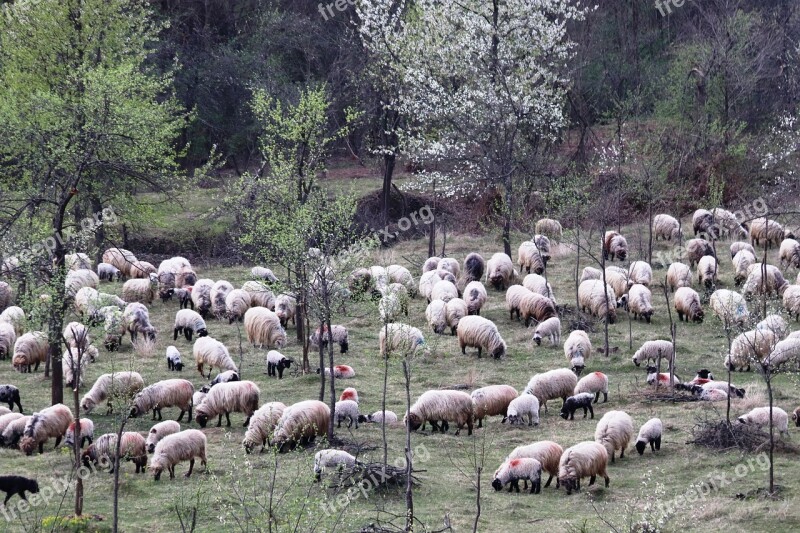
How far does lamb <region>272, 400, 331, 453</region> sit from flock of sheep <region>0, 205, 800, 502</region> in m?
0.03

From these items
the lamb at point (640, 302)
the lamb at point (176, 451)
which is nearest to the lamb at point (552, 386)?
the lamb at point (176, 451)

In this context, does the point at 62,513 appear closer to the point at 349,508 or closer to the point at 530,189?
the point at 349,508

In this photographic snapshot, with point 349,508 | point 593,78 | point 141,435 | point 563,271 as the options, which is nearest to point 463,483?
point 349,508

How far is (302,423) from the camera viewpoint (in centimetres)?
2047

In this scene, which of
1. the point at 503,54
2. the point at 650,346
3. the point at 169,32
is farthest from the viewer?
the point at 169,32

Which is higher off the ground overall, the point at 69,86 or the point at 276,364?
the point at 69,86

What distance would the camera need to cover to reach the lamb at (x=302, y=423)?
2029cm

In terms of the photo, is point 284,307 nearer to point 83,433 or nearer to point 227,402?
point 227,402

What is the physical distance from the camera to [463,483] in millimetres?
18500

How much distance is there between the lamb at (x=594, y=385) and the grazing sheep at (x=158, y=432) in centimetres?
848

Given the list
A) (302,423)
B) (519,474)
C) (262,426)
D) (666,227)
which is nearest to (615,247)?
(666,227)

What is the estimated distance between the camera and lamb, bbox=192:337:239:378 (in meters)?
26.0

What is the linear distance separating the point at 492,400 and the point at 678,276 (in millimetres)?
12696

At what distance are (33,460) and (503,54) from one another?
25.1m
